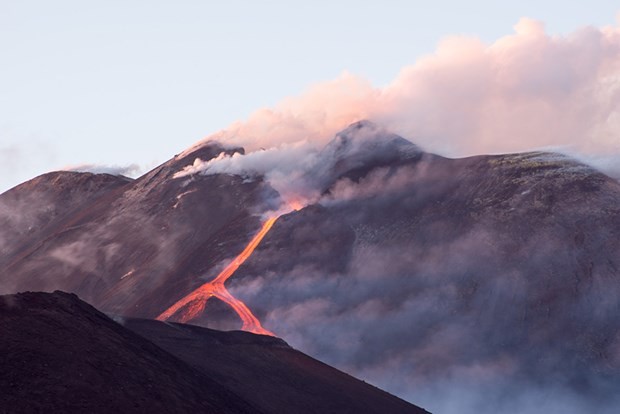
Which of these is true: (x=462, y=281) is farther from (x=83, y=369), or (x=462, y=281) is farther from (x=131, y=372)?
(x=83, y=369)

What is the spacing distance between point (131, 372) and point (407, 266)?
80035 millimetres

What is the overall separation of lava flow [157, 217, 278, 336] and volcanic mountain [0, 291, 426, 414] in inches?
1541

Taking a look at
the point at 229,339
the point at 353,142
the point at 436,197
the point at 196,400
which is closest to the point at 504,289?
the point at 436,197

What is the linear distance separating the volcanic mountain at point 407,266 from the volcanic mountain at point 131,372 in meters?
36.8

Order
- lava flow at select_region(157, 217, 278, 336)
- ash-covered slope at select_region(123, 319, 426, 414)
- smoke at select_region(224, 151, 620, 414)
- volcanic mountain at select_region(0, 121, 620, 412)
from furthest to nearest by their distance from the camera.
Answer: lava flow at select_region(157, 217, 278, 336), volcanic mountain at select_region(0, 121, 620, 412), smoke at select_region(224, 151, 620, 414), ash-covered slope at select_region(123, 319, 426, 414)

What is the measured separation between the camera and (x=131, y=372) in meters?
55.8

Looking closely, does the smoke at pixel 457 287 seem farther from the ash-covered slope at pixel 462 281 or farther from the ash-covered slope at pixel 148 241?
the ash-covered slope at pixel 148 241

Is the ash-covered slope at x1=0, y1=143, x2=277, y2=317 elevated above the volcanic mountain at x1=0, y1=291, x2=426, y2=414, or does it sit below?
above

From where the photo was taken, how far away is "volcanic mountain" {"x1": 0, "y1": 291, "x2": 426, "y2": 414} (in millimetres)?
49750

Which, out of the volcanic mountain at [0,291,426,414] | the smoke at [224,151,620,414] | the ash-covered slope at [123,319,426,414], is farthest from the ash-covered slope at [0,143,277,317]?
the volcanic mountain at [0,291,426,414]

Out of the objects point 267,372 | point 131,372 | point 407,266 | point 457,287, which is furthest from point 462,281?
point 131,372

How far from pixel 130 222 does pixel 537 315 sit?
60.9m

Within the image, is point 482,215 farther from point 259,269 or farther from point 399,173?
point 259,269

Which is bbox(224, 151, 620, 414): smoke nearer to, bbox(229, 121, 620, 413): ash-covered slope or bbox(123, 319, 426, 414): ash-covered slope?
bbox(229, 121, 620, 413): ash-covered slope
